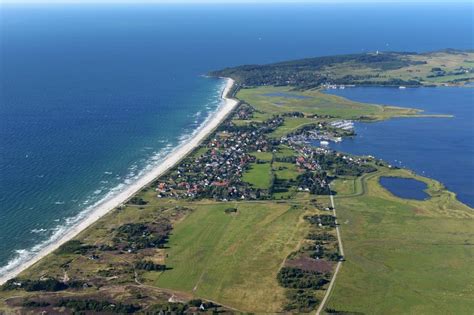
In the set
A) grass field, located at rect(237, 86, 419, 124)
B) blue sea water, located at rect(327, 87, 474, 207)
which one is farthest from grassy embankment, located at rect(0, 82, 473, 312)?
grass field, located at rect(237, 86, 419, 124)

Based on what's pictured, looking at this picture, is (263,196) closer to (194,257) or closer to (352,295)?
(194,257)

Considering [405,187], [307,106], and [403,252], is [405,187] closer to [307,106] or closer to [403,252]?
[403,252]

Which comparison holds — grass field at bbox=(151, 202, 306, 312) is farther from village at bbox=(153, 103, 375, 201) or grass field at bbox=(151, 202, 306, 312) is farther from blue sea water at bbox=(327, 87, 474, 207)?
blue sea water at bbox=(327, 87, 474, 207)

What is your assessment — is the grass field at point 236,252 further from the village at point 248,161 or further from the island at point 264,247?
the village at point 248,161

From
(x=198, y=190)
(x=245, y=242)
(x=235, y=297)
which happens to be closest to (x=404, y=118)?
(x=198, y=190)

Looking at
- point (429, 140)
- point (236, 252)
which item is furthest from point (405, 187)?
point (236, 252)

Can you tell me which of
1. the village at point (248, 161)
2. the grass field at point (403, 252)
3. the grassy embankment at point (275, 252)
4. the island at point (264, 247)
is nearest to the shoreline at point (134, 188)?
the island at point (264, 247)
